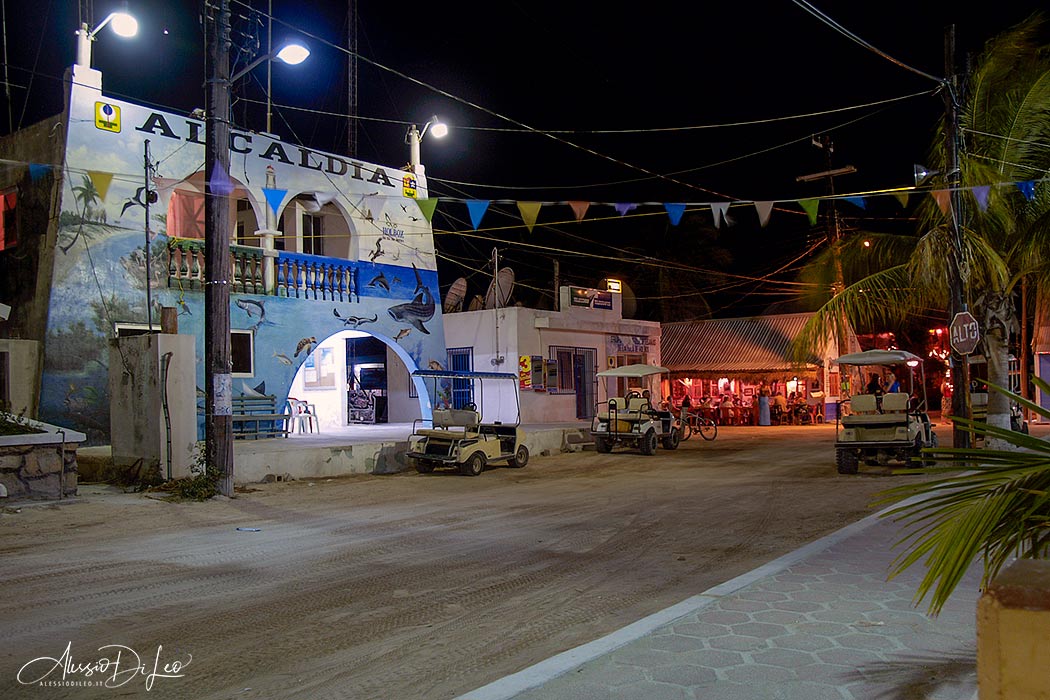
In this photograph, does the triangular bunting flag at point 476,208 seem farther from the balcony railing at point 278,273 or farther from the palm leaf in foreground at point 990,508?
the palm leaf in foreground at point 990,508

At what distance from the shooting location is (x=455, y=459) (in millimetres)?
15156

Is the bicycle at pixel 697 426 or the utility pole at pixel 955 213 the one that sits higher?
the utility pole at pixel 955 213

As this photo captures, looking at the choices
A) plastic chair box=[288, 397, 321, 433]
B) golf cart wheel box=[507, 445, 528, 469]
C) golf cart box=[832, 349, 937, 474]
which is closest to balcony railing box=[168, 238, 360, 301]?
plastic chair box=[288, 397, 321, 433]

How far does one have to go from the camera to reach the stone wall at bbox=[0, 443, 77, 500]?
35.7ft

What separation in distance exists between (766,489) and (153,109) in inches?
552

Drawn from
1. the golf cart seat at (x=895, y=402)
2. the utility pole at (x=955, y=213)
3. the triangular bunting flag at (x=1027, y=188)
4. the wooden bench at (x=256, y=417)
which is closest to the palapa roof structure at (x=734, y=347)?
the golf cart seat at (x=895, y=402)

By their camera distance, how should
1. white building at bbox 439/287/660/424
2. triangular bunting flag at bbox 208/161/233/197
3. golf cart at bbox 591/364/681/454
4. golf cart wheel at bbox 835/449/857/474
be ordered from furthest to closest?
white building at bbox 439/287/660/424
golf cart at bbox 591/364/681/454
golf cart wheel at bbox 835/449/857/474
triangular bunting flag at bbox 208/161/233/197

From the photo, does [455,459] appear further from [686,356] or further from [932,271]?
[686,356]

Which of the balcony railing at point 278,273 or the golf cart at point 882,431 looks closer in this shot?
the golf cart at point 882,431

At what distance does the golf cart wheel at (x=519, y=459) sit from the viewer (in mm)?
16828

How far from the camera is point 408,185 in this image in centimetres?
2136

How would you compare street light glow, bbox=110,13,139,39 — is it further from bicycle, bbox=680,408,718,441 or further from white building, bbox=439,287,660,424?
bicycle, bbox=680,408,718,441

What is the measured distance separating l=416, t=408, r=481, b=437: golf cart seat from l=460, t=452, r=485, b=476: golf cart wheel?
49cm

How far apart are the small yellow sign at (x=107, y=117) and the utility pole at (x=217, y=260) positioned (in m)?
4.59
